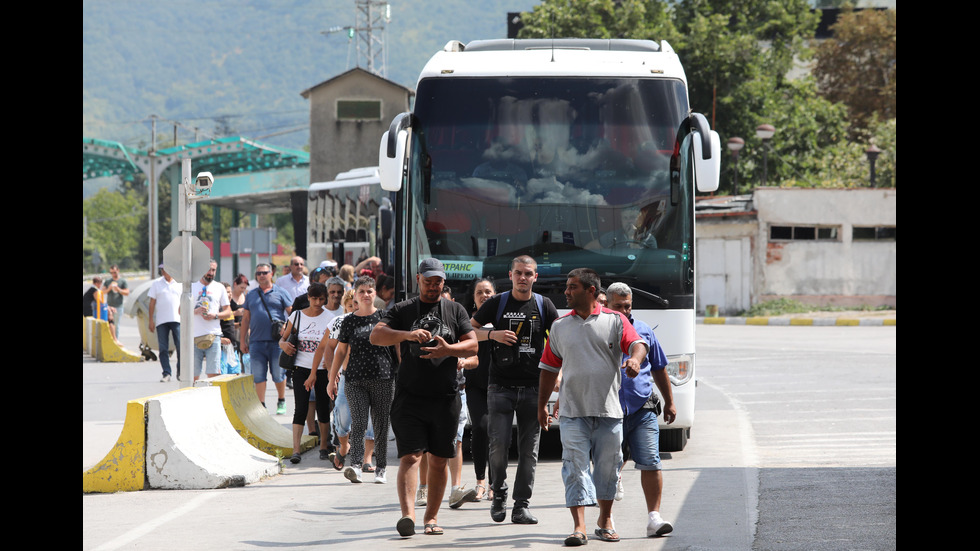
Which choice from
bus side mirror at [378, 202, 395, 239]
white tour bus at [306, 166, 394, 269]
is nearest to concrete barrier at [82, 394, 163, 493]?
bus side mirror at [378, 202, 395, 239]

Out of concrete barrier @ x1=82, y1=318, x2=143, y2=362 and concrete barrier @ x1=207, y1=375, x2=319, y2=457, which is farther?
concrete barrier @ x1=82, y1=318, x2=143, y2=362

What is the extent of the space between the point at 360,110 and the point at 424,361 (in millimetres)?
37808

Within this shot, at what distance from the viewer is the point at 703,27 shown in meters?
49.8

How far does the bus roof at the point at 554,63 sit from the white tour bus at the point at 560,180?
0.07ft

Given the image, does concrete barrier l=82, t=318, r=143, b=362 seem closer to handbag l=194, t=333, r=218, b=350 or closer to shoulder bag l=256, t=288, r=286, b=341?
handbag l=194, t=333, r=218, b=350

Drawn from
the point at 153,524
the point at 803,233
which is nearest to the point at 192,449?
the point at 153,524

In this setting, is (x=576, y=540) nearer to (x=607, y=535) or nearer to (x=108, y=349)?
(x=607, y=535)

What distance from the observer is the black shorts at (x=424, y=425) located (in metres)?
7.95

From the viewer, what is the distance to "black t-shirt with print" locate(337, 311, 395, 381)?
33.4ft

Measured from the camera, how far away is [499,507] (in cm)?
838

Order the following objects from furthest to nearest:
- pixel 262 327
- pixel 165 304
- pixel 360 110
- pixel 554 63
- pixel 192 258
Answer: pixel 360 110 → pixel 165 304 → pixel 262 327 → pixel 192 258 → pixel 554 63

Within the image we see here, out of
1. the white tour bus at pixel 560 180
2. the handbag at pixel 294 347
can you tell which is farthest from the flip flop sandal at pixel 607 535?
the handbag at pixel 294 347

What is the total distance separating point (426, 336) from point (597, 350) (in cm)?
106

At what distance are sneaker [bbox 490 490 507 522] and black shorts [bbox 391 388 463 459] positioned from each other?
59 centimetres
